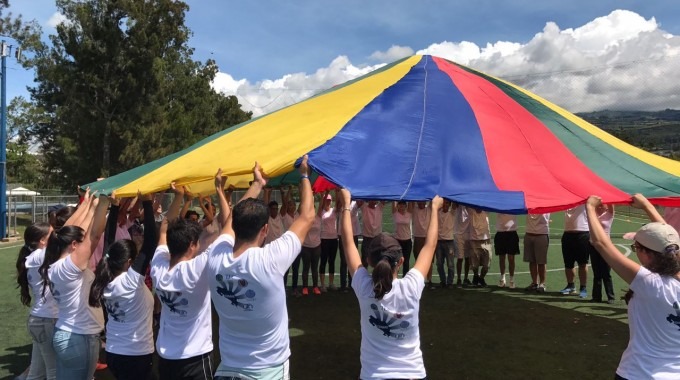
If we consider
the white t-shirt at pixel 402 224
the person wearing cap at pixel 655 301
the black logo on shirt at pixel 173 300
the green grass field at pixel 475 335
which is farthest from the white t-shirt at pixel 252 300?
the white t-shirt at pixel 402 224

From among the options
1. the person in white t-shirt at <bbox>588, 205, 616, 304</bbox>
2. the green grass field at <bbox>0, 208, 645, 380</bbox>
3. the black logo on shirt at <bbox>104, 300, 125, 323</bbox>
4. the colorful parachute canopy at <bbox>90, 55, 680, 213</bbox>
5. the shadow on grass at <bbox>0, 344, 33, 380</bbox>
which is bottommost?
the shadow on grass at <bbox>0, 344, 33, 380</bbox>

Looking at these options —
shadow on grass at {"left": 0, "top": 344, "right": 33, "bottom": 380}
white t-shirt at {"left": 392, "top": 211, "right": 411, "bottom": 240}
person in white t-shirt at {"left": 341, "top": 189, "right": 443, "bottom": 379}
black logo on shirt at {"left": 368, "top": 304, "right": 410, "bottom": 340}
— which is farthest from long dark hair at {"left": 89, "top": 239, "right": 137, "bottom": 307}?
white t-shirt at {"left": 392, "top": 211, "right": 411, "bottom": 240}

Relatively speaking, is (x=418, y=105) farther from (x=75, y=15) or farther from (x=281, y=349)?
(x=75, y=15)

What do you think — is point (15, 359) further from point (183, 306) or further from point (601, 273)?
point (601, 273)

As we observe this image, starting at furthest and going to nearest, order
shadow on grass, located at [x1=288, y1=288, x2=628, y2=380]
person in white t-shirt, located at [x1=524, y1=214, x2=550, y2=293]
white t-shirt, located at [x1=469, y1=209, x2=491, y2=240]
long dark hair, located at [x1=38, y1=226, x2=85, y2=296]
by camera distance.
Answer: white t-shirt, located at [x1=469, y1=209, x2=491, y2=240] → person in white t-shirt, located at [x1=524, y1=214, x2=550, y2=293] → shadow on grass, located at [x1=288, y1=288, x2=628, y2=380] → long dark hair, located at [x1=38, y1=226, x2=85, y2=296]

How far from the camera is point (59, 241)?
3039 millimetres

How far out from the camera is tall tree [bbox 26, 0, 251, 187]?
1767 cm

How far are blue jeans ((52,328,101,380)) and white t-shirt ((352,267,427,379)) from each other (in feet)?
5.83

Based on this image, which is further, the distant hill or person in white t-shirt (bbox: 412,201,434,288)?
the distant hill

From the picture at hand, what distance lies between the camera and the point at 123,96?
18.4 m

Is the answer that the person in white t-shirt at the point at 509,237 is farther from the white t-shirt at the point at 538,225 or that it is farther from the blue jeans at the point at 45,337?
the blue jeans at the point at 45,337

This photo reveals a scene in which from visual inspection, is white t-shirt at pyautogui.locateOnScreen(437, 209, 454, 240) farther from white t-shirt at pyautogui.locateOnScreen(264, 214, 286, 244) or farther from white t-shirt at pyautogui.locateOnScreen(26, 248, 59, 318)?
white t-shirt at pyautogui.locateOnScreen(26, 248, 59, 318)

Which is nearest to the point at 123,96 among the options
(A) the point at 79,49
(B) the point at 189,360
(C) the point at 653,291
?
(A) the point at 79,49

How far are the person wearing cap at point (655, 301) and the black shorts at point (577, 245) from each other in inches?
192
